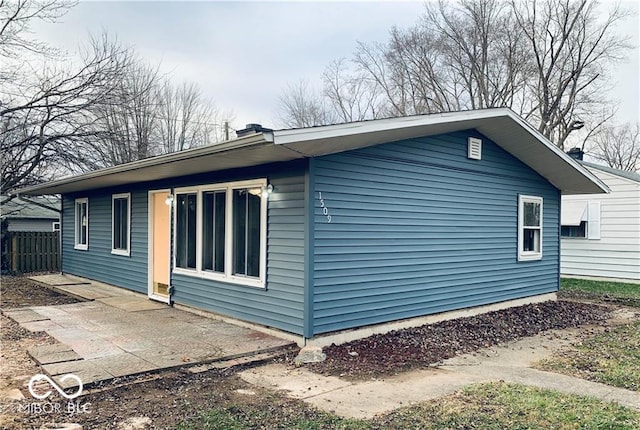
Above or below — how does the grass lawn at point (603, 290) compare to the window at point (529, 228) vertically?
below

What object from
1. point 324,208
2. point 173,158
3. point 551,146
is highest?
point 551,146

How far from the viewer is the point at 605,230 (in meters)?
12.5

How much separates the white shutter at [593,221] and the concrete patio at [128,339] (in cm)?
1037

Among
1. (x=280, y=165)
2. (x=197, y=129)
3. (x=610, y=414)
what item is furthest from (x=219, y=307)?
(x=197, y=129)

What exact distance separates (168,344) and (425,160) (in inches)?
168

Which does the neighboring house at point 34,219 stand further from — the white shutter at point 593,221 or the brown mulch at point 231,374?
the white shutter at point 593,221

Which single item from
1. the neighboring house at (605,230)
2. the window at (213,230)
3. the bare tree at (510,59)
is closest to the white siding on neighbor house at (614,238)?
the neighboring house at (605,230)

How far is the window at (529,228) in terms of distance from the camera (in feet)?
29.1

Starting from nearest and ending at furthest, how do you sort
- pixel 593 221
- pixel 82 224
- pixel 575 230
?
pixel 82 224, pixel 593 221, pixel 575 230

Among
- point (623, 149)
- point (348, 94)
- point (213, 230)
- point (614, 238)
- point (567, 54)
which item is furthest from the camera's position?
point (623, 149)

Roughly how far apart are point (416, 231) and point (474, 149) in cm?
190

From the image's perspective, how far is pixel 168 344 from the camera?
5.50 m

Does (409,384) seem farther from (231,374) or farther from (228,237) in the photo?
(228,237)

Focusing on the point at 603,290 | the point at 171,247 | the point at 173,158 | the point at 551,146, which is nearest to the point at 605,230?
the point at 603,290
